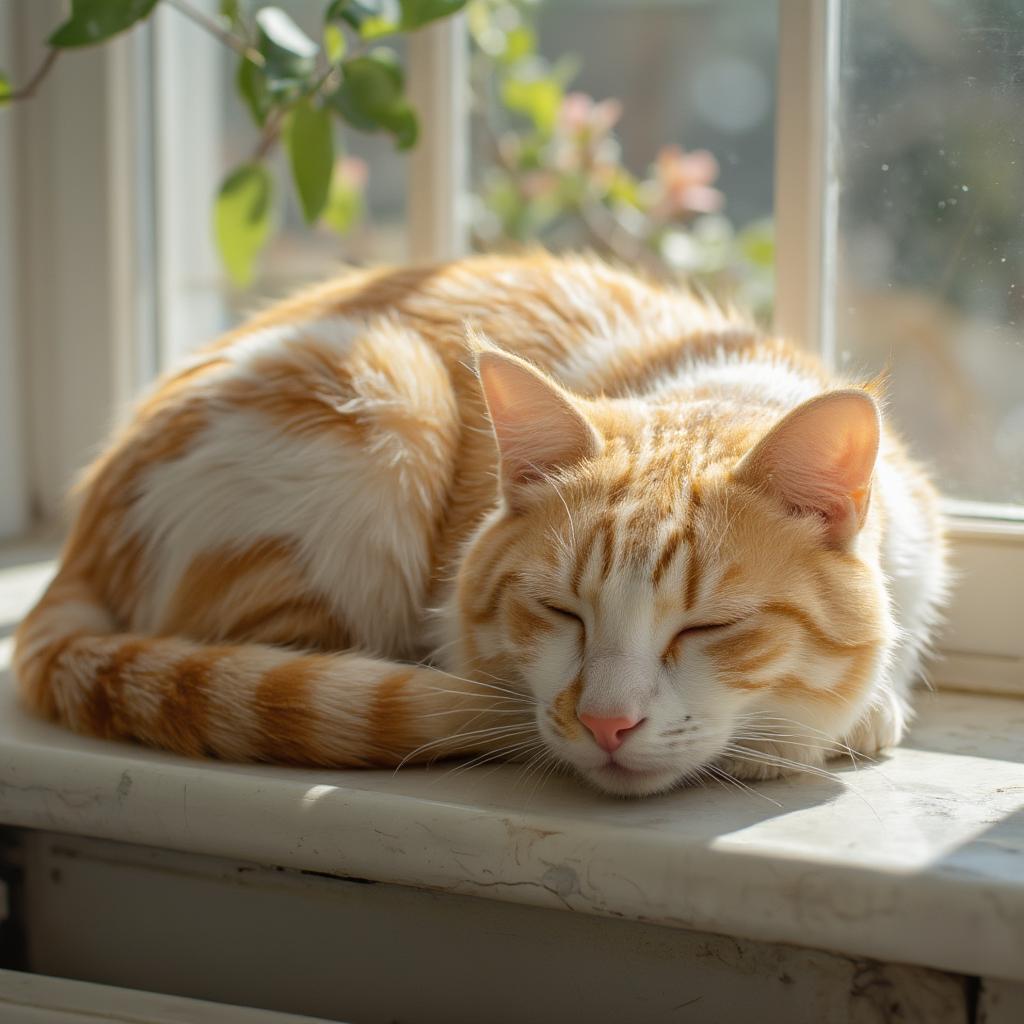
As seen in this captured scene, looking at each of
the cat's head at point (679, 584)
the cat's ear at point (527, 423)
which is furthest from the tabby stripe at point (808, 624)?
the cat's ear at point (527, 423)

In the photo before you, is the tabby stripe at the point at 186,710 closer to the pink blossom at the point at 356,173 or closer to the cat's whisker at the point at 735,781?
the cat's whisker at the point at 735,781

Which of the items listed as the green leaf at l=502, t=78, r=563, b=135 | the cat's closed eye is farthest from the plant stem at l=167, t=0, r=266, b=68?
the cat's closed eye

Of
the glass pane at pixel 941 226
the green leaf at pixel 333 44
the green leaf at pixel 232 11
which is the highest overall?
the green leaf at pixel 232 11

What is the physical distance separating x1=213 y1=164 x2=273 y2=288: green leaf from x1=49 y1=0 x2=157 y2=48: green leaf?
36 cm

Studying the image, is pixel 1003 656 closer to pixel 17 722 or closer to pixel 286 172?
pixel 17 722

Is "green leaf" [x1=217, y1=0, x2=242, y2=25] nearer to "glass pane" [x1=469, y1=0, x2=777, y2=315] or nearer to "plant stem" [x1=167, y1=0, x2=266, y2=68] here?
"plant stem" [x1=167, y1=0, x2=266, y2=68]

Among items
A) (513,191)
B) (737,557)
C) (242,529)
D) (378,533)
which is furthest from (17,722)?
(513,191)

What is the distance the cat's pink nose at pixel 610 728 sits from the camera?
112 centimetres

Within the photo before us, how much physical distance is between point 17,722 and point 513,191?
150cm

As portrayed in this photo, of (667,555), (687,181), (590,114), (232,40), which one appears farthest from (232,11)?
(667,555)

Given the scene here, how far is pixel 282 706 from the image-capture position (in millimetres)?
1325

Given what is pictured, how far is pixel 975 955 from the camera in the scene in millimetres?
998

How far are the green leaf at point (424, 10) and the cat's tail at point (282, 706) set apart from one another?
89 centimetres

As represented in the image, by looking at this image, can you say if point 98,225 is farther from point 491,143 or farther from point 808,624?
point 808,624
